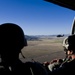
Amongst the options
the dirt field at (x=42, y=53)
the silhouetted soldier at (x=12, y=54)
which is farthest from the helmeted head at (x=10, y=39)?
the dirt field at (x=42, y=53)

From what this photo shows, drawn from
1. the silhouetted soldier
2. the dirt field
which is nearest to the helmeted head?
the silhouetted soldier

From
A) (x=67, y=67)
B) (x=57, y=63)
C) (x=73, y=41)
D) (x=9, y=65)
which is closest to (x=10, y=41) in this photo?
(x=9, y=65)

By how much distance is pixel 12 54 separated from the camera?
184 cm

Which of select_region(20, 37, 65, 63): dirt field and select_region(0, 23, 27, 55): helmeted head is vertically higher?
select_region(0, 23, 27, 55): helmeted head

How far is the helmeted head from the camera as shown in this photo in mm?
1838

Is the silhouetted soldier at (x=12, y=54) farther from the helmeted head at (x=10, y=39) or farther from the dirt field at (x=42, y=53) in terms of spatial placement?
the dirt field at (x=42, y=53)

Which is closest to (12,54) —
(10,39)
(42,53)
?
(10,39)

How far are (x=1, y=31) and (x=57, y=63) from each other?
1.76 m

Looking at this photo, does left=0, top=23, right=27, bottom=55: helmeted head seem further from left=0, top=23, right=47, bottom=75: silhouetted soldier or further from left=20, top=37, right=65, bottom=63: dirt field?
left=20, top=37, right=65, bottom=63: dirt field

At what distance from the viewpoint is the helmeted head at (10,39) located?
184 cm

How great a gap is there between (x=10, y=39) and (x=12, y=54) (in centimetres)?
14

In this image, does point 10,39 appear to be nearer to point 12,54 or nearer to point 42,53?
point 12,54

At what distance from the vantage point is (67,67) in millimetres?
2555

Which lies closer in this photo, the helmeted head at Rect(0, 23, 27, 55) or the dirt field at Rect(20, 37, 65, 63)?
the helmeted head at Rect(0, 23, 27, 55)
